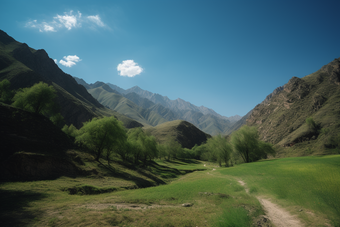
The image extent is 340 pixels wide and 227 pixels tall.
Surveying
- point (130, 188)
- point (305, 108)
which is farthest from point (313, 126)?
point (130, 188)

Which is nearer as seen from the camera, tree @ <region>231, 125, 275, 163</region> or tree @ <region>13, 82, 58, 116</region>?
tree @ <region>13, 82, 58, 116</region>

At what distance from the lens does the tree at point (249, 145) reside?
54125 millimetres

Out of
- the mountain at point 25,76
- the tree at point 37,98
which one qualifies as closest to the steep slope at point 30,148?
the tree at point 37,98

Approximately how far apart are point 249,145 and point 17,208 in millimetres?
61706

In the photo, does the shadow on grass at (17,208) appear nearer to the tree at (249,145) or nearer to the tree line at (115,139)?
the tree line at (115,139)

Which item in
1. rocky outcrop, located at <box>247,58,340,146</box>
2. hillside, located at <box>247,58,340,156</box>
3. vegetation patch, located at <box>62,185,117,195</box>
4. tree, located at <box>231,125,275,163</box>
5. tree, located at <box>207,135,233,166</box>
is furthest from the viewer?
rocky outcrop, located at <box>247,58,340,146</box>

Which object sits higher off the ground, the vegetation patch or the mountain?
the mountain

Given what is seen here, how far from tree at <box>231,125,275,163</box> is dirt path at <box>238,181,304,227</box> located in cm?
4395

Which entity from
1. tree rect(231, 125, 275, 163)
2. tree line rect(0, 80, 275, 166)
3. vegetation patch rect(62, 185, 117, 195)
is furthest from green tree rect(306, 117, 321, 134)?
vegetation patch rect(62, 185, 117, 195)

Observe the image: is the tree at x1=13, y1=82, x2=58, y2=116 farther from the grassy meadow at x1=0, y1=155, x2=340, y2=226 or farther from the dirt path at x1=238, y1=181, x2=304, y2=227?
the dirt path at x1=238, y1=181, x2=304, y2=227

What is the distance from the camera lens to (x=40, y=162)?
23203 mm

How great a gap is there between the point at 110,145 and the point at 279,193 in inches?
1404

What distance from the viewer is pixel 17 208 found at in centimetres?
1136

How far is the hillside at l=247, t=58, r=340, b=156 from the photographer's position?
300 feet
